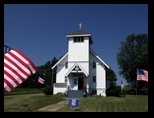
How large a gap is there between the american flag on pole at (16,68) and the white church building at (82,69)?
26768 millimetres

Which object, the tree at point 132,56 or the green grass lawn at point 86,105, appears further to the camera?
the tree at point 132,56

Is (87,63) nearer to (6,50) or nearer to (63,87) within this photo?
(63,87)

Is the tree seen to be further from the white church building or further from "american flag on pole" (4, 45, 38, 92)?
"american flag on pole" (4, 45, 38, 92)

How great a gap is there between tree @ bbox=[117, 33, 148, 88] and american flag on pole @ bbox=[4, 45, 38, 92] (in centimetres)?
5307

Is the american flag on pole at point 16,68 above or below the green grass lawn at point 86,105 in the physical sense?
above

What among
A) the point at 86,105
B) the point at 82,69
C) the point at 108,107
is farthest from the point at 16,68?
the point at 82,69

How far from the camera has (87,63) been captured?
105 ft

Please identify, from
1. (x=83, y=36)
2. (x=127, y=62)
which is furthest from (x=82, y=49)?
(x=127, y=62)

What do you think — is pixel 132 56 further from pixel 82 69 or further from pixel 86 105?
pixel 86 105

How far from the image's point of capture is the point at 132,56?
57469mm

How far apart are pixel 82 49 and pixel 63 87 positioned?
7.22m

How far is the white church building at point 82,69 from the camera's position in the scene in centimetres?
3167

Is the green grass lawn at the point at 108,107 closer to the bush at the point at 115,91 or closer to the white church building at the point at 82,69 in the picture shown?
the bush at the point at 115,91

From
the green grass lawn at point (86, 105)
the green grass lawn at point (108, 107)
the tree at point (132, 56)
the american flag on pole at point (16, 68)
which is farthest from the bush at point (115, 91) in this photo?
the american flag on pole at point (16, 68)
